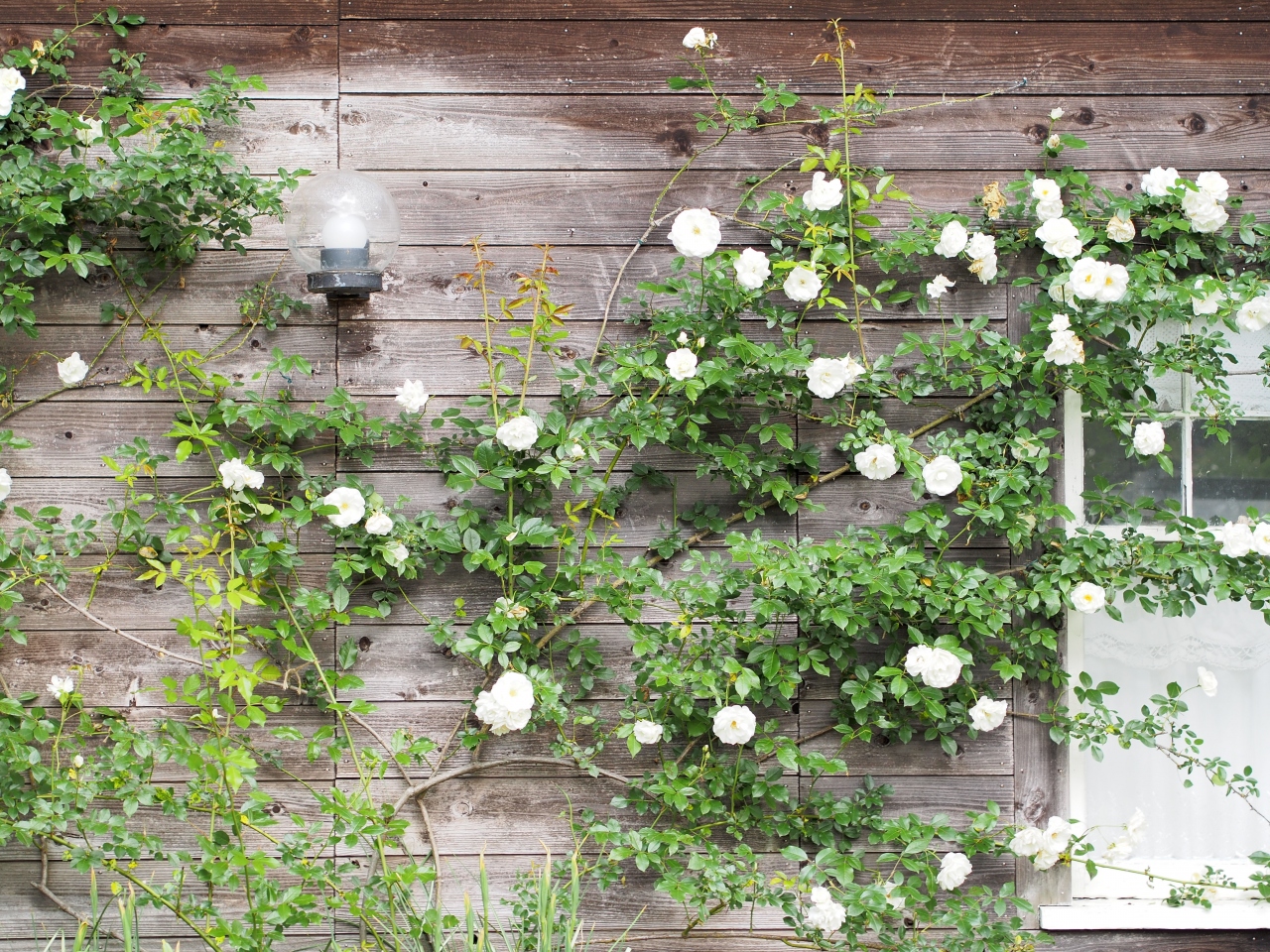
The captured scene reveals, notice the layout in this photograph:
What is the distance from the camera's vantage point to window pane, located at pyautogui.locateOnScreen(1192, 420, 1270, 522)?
7.72 feet

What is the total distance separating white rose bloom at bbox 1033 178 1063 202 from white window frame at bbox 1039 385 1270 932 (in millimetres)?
460

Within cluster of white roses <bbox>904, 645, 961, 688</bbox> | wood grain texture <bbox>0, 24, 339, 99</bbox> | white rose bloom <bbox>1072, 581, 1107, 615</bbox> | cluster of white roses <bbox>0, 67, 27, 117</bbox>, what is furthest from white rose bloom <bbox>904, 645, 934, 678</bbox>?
cluster of white roses <bbox>0, 67, 27, 117</bbox>

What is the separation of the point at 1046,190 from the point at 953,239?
26 centimetres

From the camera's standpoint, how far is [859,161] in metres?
2.30

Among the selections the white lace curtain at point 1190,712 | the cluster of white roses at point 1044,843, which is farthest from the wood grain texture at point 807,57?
the cluster of white roses at point 1044,843

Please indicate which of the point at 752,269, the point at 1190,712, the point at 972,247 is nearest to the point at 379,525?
the point at 752,269

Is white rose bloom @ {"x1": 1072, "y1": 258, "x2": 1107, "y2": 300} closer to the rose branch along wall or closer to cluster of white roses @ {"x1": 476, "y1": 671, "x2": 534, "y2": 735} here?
the rose branch along wall

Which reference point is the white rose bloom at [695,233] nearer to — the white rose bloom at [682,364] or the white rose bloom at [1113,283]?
the white rose bloom at [682,364]

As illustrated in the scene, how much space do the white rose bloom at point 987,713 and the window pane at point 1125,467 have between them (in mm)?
553

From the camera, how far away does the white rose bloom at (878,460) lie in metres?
2.11

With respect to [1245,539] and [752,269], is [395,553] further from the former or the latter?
[1245,539]

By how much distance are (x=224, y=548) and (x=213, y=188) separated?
2.66 feet

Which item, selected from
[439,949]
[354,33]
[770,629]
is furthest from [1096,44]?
[439,949]

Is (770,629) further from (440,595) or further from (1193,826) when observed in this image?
(1193,826)
